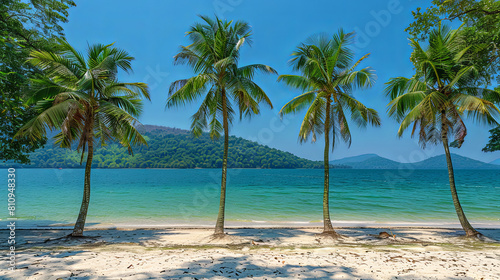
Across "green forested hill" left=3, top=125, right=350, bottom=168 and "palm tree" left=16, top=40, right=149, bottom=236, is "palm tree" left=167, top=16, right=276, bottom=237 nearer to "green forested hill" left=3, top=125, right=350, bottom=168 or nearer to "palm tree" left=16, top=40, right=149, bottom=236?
"palm tree" left=16, top=40, right=149, bottom=236

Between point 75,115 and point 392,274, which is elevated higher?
point 75,115

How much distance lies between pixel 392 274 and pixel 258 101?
706 centimetres

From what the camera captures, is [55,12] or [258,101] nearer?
[55,12]

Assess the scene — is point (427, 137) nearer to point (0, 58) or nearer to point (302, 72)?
point (302, 72)

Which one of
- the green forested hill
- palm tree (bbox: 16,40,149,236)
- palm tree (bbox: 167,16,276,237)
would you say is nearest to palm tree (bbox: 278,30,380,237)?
palm tree (bbox: 167,16,276,237)

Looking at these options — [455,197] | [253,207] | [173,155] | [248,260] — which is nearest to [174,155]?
[173,155]

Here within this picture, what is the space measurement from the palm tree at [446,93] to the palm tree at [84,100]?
10536 millimetres

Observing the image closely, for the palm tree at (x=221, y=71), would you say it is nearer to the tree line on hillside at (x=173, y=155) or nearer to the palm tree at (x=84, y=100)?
the palm tree at (x=84, y=100)

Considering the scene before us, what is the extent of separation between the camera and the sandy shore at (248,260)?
5.12 m

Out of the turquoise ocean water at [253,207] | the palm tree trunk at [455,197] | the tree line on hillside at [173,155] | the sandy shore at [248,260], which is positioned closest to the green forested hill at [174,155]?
the tree line on hillside at [173,155]

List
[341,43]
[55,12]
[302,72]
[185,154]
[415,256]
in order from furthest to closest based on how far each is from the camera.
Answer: [185,154] → [302,72] → [341,43] → [55,12] → [415,256]

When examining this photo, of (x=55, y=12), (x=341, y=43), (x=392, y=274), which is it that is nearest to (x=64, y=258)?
(x=392, y=274)

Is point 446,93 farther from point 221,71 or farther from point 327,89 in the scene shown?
point 221,71

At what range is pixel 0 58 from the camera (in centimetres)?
767
